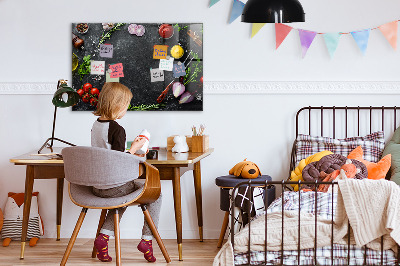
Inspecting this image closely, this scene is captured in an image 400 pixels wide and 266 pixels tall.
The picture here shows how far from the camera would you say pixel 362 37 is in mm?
4285

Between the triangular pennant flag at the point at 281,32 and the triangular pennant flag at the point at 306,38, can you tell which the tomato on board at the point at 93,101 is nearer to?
→ the triangular pennant flag at the point at 281,32

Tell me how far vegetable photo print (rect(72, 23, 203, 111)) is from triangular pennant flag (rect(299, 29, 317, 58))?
0.72 m

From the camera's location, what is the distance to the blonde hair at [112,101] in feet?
11.4

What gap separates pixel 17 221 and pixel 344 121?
2.44 metres

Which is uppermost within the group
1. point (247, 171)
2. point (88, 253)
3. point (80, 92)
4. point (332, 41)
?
point (332, 41)

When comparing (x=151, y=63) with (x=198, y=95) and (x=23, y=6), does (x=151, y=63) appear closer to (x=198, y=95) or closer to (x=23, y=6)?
(x=198, y=95)

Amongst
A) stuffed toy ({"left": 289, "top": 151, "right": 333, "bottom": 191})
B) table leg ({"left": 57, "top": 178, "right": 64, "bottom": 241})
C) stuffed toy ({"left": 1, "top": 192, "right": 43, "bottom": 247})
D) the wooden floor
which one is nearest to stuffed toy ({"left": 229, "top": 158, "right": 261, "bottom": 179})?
stuffed toy ({"left": 289, "top": 151, "right": 333, "bottom": 191})

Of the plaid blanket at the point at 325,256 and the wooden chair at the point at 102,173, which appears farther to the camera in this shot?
the wooden chair at the point at 102,173

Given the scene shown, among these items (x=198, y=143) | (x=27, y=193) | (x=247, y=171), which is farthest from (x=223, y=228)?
(x=27, y=193)

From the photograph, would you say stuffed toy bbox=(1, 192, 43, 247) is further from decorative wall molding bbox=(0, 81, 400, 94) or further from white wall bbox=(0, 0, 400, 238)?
decorative wall molding bbox=(0, 81, 400, 94)

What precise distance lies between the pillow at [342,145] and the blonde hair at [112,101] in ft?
4.49

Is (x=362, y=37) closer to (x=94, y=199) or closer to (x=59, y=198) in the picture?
A: (x=94, y=199)

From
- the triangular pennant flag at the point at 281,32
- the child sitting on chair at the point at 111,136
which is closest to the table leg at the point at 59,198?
the child sitting on chair at the point at 111,136

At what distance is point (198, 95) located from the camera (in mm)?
4379
